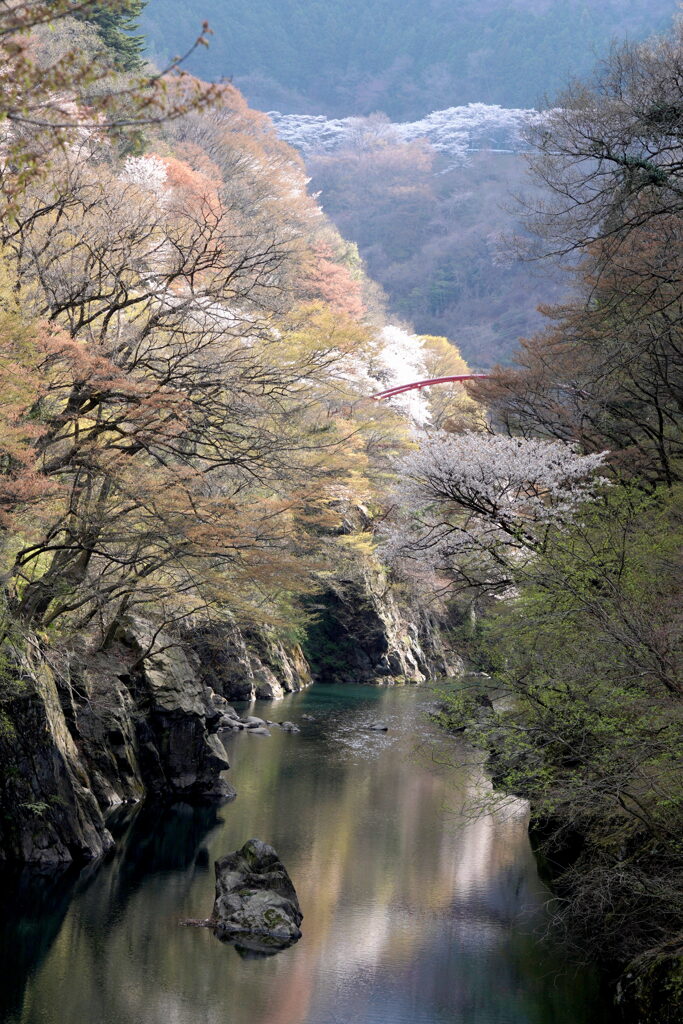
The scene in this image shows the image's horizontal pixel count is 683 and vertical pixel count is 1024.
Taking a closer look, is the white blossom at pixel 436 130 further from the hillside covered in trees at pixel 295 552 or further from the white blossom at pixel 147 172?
the hillside covered in trees at pixel 295 552

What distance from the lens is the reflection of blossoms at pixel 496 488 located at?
1491cm

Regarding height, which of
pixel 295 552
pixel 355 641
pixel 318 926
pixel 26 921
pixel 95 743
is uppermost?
→ pixel 295 552

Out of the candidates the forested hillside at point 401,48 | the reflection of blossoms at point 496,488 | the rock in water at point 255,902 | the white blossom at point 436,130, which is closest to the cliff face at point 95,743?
the rock in water at point 255,902

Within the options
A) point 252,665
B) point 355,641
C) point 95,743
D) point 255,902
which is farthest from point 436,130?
point 255,902

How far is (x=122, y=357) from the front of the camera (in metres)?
14.5

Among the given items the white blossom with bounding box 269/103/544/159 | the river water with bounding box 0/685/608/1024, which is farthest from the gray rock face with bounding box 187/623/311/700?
the white blossom with bounding box 269/103/544/159

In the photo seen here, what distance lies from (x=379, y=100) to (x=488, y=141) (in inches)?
1130

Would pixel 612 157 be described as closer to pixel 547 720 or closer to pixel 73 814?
pixel 547 720

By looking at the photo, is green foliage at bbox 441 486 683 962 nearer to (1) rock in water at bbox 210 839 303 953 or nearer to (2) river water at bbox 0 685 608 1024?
(2) river water at bbox 0 685 608 1024

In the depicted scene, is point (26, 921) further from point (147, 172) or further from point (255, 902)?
point (147, 172)

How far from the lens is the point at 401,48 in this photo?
132500 mm

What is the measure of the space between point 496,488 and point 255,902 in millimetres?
7468

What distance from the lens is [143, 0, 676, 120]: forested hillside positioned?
118 meters

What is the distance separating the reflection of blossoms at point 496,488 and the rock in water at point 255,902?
5.14 meters
